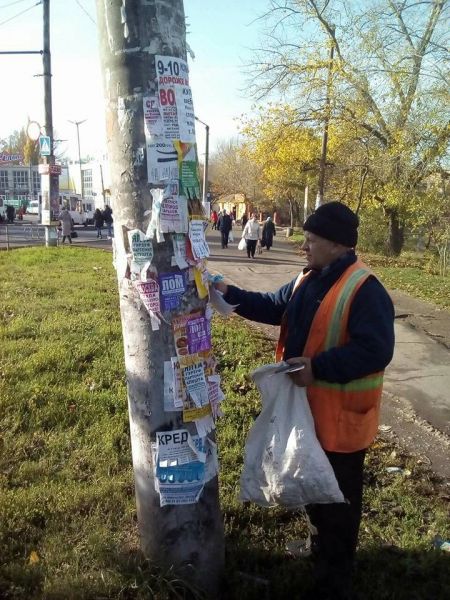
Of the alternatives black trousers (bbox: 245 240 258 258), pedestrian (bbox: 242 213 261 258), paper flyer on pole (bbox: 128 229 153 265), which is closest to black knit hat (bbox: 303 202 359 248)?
paper flyer on pole (bbox: 128 229 153 265)

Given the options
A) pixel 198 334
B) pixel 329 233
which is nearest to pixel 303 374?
pixel 198 334

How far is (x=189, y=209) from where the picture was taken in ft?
7.23

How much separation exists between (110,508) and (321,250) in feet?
6.37

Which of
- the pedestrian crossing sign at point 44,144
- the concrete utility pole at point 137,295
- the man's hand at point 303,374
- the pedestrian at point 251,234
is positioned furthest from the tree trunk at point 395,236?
the concrete utility pole at point 137,295

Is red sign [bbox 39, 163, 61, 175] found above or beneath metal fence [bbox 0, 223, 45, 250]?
above

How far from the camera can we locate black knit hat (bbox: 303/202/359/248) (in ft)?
7.95

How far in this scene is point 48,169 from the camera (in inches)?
700

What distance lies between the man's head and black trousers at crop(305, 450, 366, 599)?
0.91m

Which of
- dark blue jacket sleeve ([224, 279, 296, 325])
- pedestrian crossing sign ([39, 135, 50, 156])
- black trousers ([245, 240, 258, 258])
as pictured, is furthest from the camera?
black trousers ([245, 240, 258, 258])

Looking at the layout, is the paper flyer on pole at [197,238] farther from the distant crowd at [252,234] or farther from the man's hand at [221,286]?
the distant crowd at [252,234]

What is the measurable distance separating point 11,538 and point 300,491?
1.60 meters

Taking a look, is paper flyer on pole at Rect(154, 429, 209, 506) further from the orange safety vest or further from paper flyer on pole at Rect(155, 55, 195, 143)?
paper flyer on pole at Rect(155, 55, 195, 143)

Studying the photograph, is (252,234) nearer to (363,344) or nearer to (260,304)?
(260,304)

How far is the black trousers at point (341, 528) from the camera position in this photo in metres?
2.47
